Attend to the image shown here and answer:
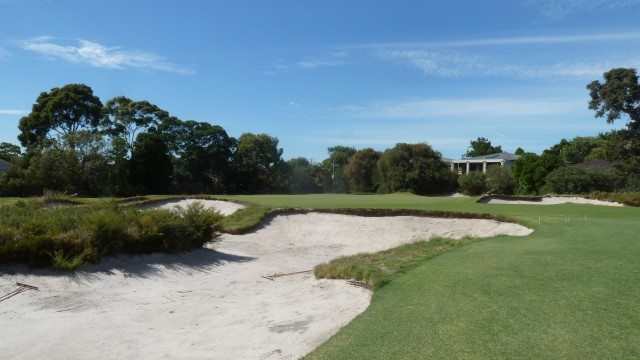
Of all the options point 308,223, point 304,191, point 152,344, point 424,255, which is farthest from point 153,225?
point 304,191

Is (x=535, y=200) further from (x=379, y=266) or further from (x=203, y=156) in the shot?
(x=203, y=156)

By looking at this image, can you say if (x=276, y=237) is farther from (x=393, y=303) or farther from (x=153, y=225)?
(x=393, y=303)

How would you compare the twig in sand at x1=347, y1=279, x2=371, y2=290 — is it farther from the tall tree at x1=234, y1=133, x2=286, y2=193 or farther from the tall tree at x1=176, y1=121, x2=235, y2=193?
the tall tree at x1=234, y1=133, x2=286, y2=193

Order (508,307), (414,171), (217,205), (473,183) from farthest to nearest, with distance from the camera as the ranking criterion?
(414,171)
(473,183)
(217,205)
(508,307)

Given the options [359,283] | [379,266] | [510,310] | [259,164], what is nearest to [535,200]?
[379,266]

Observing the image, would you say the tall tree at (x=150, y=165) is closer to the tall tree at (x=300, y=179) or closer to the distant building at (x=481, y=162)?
the tall tree at (x=300, y=179)

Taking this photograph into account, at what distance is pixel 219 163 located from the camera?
60.6 m

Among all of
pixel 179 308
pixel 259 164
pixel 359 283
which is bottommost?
pixel 179 308

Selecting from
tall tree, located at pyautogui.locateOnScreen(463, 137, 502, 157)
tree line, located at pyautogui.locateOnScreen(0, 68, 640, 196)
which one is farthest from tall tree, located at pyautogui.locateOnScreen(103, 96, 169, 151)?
tall tree, located at pyautogui.locateOnScreen(463, 137, 502, 157)

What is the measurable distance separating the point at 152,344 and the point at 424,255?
6.71m

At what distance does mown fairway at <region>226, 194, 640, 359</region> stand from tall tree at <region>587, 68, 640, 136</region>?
3980cm

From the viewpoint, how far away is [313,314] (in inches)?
337

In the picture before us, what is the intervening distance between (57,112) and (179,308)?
2148 inches

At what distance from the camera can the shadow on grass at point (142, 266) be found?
435 inches
